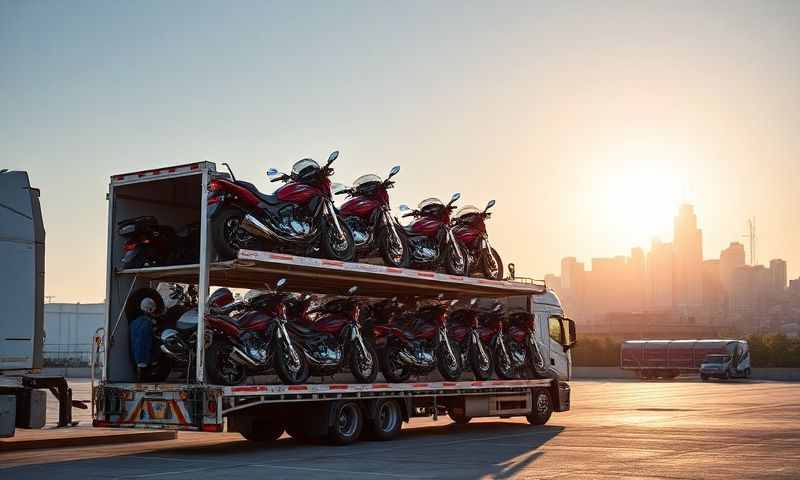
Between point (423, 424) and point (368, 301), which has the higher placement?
point (368, 301)

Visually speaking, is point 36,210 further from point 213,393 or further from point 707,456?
point 707,456

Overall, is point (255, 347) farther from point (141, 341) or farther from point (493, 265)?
point (493, 265)

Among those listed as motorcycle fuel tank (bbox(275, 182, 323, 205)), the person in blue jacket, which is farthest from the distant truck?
the person in blue jacket

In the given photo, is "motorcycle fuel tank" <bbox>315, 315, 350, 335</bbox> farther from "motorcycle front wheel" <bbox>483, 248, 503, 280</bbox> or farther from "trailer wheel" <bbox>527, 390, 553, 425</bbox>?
"trailer wheel" <bbox>527, 390, 553, 425</bbox>

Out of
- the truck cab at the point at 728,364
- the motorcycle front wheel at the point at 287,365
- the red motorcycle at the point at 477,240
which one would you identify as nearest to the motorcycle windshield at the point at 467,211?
the red motorcycle at the point at 477,240

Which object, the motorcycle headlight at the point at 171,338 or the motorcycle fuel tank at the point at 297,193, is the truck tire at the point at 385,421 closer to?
the motorcycle fuel tank at the point at 297,193

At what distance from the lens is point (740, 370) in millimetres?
57500

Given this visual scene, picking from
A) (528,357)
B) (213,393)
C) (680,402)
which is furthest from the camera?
(680,402)

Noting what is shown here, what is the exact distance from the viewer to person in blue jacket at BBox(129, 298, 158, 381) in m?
15.6

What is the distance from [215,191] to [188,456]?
12.5ft

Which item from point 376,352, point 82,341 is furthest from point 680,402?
point 82,341

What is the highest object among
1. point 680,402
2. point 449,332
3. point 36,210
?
point 36,210

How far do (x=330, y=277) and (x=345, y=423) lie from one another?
227 cm

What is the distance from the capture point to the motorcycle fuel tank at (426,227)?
19.2m
